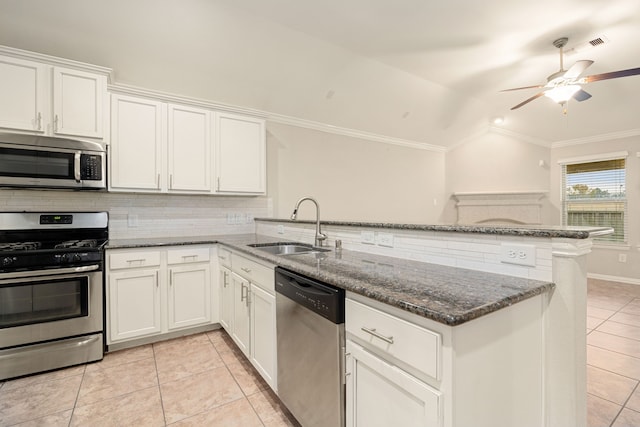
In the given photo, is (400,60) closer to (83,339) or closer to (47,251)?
(47,251)

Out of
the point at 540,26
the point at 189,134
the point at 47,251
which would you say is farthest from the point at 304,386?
the point at 540,26

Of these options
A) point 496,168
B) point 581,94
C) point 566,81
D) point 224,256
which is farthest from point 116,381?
point 496,168

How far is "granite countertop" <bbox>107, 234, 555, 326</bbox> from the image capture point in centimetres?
91

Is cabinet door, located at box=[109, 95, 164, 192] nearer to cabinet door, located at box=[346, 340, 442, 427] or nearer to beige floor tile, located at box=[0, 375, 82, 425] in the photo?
beige floor tile, located at box=[0, 375, 82, 425]

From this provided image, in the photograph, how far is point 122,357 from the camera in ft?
8.02

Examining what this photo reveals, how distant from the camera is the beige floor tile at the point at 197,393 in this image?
1800mm

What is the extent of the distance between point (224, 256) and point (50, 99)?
182cm

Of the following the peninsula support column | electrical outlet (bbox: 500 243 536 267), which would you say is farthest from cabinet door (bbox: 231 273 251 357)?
the peninsula support column

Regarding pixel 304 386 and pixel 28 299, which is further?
pixel 28 299

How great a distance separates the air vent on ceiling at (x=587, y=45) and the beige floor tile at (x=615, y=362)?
2908 mm

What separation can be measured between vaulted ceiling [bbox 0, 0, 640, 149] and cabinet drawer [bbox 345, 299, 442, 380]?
2571 millimetres

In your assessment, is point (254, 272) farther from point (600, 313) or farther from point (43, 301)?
point (600, 313)

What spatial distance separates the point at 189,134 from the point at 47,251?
1.50 meters

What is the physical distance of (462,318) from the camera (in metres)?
0.82
